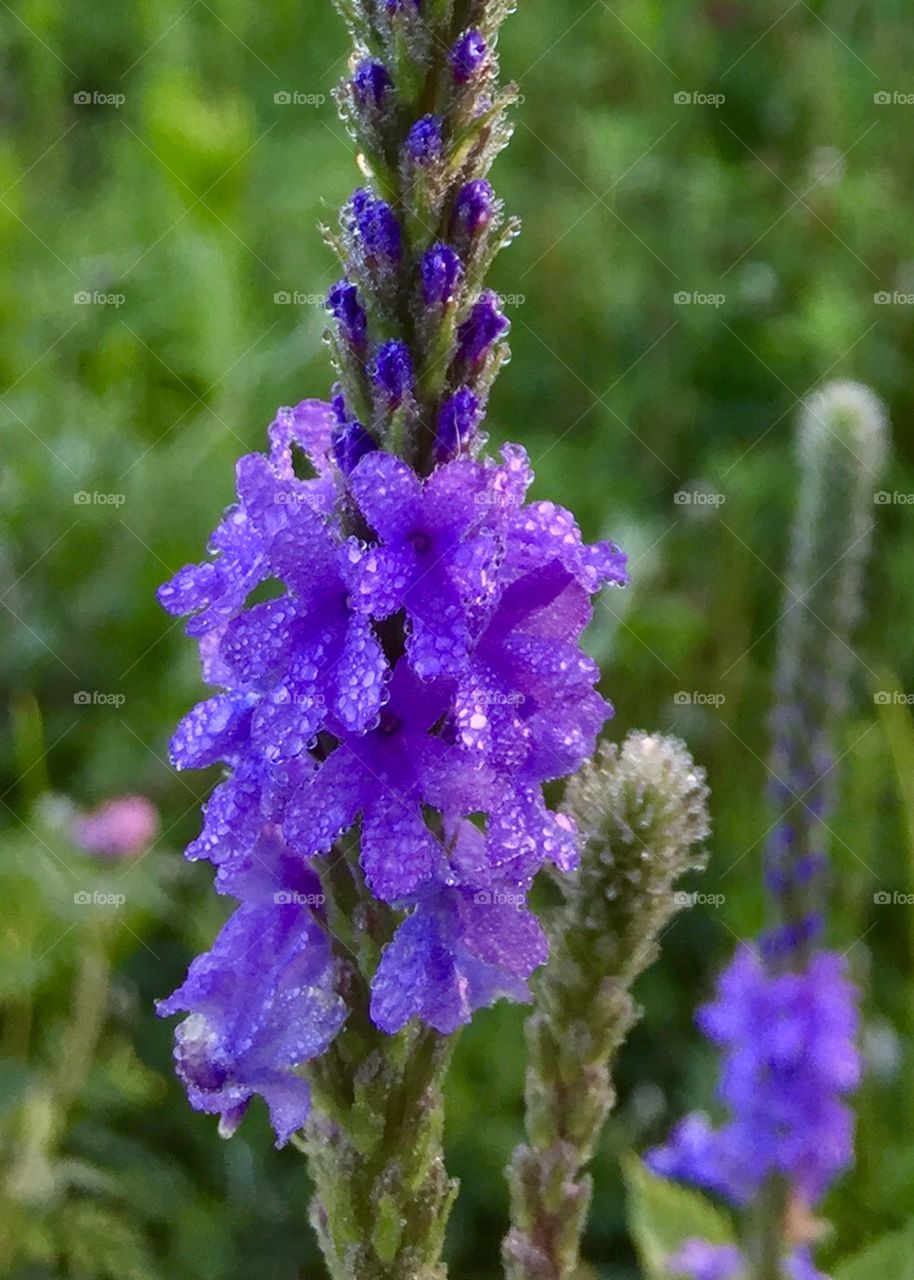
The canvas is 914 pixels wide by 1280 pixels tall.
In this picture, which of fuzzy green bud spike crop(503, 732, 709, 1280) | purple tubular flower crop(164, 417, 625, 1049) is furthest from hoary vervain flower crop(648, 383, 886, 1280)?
purple tubular flower crop(164, 417, 625, 1049)

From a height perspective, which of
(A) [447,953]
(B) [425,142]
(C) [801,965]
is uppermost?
(B) [425,142]

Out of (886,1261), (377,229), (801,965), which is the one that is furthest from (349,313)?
(886,1261)

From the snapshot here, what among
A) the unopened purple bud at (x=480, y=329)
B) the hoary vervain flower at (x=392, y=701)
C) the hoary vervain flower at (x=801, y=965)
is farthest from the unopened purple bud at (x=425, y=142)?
the hoary vervain flower at (x=801, y=965)

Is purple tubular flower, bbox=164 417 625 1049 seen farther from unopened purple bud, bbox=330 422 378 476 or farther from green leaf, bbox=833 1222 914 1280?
green leaf, bbox=833 1222 914 1280

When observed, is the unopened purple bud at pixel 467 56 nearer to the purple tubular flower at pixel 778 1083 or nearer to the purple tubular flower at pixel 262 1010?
the purple tubular flower at pixel 262 1010

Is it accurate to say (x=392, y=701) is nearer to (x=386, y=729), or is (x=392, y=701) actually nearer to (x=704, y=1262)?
(x=386, y=729)

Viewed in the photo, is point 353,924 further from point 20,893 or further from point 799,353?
point 799,353

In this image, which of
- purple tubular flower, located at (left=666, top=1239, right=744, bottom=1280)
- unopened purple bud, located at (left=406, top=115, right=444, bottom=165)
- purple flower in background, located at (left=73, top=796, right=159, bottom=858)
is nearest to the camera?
unopened purple bud, located at (left=406, top=115, right=444, bottom=165)

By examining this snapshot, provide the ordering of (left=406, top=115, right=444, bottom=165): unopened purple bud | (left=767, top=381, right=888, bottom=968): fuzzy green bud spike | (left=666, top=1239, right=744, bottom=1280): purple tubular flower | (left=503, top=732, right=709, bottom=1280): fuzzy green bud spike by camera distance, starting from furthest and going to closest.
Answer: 1. (left=666, top=1239, right=744, bottom=1280): purple tubular flower
2. (left=767, top=381, right=888, bottom=968): fuzzy green bud spike
3. (left=503, top=732, right=709, bottom=1280): fuzzy green bud spike
4. (left=406, top=115, right=444, bottom=165): unopened purple bud
